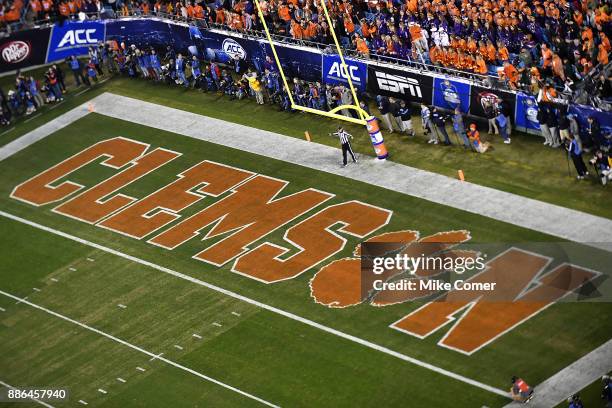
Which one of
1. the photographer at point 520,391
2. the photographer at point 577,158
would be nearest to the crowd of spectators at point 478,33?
the photographer at point 577,158

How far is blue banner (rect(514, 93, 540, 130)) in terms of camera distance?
1593 inches

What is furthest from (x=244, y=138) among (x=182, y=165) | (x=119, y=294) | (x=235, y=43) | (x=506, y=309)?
(x=506, y=309)

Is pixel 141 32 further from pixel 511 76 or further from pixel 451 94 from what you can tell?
pixel 511 76

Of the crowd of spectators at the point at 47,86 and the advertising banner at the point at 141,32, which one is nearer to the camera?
the crowd of spectators at the point at 47,86

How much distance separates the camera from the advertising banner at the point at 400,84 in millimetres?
43938

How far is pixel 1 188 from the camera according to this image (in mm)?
46656

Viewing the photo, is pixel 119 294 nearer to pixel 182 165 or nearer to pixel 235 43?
pixel 182 165

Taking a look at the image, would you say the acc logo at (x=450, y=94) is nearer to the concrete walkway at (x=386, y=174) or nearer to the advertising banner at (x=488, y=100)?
the advertising banner at (x=488, y=100)

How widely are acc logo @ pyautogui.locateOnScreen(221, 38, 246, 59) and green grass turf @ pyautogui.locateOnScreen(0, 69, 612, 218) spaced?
1952mm

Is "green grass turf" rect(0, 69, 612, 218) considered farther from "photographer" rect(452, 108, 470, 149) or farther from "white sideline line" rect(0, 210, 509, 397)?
"white sideline line" rect(0, 210, 509, 397)

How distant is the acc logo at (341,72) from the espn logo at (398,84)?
42.8 inches

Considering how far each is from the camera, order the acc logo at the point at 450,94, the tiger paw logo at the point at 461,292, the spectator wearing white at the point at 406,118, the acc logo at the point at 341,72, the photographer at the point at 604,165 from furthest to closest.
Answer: the acc logo at the point at 341,72 < the spectator wearing white at the point at 406,118 < the acc logo at the point at 450,94 < the photographer at the point at 604,165 < the tiger paw logo at the point at 461,292

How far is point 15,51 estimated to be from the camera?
54875 millimetres

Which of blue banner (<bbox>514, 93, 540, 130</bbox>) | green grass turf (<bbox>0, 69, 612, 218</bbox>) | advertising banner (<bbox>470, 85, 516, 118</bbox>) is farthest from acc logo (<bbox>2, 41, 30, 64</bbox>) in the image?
blue banner (<bbox>514, 93, 540, 130</bbox>)
